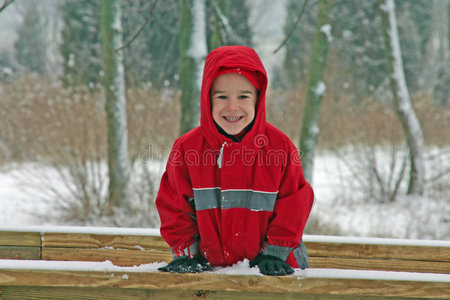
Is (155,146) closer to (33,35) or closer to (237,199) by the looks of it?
(237,199)

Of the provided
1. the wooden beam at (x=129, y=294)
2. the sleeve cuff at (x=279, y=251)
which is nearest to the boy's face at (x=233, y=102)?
the sleeve cuff at (x=279, y=251)

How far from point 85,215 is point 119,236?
8.58ft

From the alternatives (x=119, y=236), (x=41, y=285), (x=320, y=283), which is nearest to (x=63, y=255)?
(x=119, y=236)

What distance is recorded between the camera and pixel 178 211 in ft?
5.36

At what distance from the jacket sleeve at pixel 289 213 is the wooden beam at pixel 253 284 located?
0.45 ft

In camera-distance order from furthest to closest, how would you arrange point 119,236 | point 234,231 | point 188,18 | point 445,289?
1. point 188,18
2. point 119,236
3. point 234,231
4. point 445,289

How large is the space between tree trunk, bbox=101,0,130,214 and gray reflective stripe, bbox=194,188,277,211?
3370 mm

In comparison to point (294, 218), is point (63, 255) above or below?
below

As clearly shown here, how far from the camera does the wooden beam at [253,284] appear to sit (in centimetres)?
147

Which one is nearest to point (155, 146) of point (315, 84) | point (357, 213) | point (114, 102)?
point (114, 102)

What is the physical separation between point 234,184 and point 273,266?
0.33m

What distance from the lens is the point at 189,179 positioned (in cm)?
164

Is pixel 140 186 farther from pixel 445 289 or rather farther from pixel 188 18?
pixel 445 289

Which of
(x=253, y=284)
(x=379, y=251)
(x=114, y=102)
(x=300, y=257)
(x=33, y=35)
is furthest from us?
(x=33, y=35)
